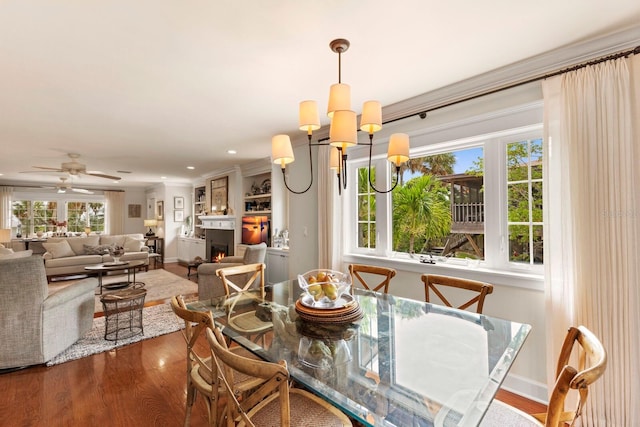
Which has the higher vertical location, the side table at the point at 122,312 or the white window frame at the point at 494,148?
the white window frame at the point at 494,148

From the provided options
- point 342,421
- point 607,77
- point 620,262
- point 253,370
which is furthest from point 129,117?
point 620,262

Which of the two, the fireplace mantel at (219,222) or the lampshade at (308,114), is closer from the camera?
the lampshade at (308,114)

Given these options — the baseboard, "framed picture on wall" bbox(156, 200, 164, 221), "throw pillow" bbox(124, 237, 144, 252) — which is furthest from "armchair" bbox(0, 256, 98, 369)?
"framed picture on wall" bbox(156, 200, 164, 221)

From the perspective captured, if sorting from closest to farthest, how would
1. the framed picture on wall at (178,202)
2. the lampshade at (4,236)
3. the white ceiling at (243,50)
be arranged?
the white ceiling at (243,50) → the lampshade at (4,236) → the framed picture on wall at (178,202)

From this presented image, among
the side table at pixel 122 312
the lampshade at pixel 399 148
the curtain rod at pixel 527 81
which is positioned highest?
the curtain rod at pixel 527 81

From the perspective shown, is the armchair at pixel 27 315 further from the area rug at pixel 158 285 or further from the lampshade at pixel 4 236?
the lampshade at pixel 4 236

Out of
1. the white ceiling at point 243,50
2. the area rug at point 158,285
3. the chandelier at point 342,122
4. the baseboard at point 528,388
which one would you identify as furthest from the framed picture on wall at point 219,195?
A: the baseboard at point 528,388

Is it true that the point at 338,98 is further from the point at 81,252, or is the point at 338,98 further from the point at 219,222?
the point at 81,252

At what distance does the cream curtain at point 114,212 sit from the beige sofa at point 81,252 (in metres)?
2.06

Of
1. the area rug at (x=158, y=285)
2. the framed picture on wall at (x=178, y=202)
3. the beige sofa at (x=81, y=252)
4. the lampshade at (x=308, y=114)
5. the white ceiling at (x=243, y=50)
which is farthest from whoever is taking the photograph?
the framed picture on wall at (x=178, y=202)

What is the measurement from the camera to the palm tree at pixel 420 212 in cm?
280

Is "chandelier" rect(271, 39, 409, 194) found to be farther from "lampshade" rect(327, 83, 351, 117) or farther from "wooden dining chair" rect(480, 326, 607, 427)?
"wooden dining chair" rect(480, 326, 607, 427)

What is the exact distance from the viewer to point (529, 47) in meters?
1.84

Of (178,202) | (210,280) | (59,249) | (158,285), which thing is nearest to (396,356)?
(210,280)
